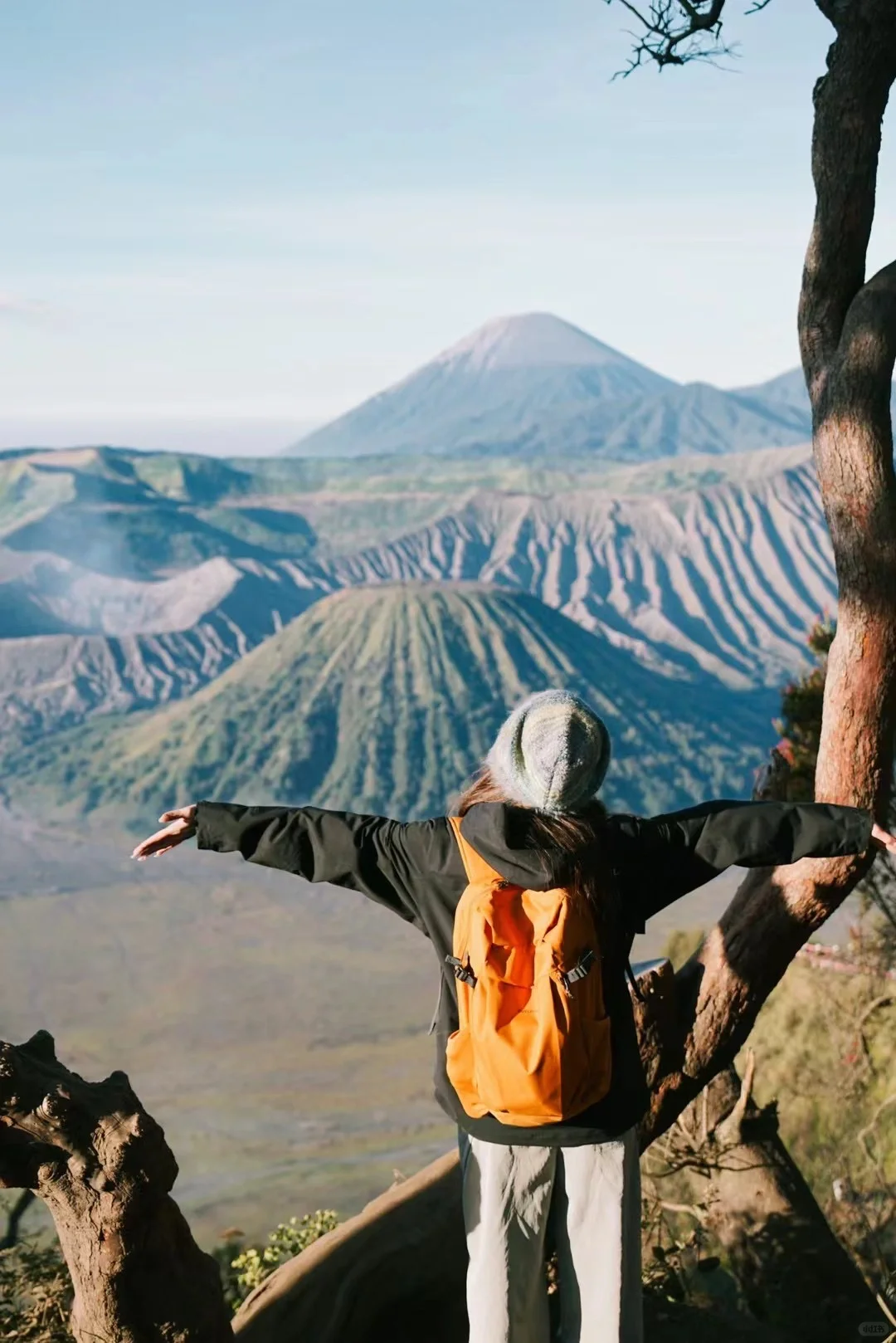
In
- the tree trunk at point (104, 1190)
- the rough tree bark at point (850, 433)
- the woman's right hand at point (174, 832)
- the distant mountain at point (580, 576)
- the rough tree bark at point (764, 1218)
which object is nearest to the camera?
the woman's right hand at point (174, 832)

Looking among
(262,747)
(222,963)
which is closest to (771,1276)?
(222,963)

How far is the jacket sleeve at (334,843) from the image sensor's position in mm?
2178

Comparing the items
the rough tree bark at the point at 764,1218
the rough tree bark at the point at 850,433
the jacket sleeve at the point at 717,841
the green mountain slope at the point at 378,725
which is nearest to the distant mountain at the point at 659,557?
the green mountain slope at the point at 378,725

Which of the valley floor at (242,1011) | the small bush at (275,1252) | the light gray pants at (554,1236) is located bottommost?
the valley floor at (242,1011)

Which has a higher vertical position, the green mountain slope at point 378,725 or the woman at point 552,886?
the woman at point 552,886

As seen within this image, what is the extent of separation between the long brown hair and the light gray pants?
1.27 feet

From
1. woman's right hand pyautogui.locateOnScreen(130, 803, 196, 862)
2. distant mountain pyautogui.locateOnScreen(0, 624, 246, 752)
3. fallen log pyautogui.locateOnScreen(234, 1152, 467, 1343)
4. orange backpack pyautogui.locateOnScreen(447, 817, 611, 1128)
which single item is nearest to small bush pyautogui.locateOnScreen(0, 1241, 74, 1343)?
fallen log pyautogui.locateOnScreen(234, 1152, 467, 1343)

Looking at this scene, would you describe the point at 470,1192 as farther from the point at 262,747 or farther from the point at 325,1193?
the point at 262,747

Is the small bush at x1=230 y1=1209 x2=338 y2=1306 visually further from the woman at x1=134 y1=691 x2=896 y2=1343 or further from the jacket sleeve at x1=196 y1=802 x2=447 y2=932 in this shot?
the jacket sleeve at x1=196 y1=802 x2=447 y2=932

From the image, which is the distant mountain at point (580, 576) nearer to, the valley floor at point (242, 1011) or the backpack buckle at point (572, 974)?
the valley floor at point (242, 1011)

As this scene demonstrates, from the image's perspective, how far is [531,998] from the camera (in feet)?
6.71

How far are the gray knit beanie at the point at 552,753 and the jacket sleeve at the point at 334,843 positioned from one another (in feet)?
0.53

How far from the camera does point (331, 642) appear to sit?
43.1m

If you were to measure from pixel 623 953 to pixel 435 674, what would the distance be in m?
39.9
